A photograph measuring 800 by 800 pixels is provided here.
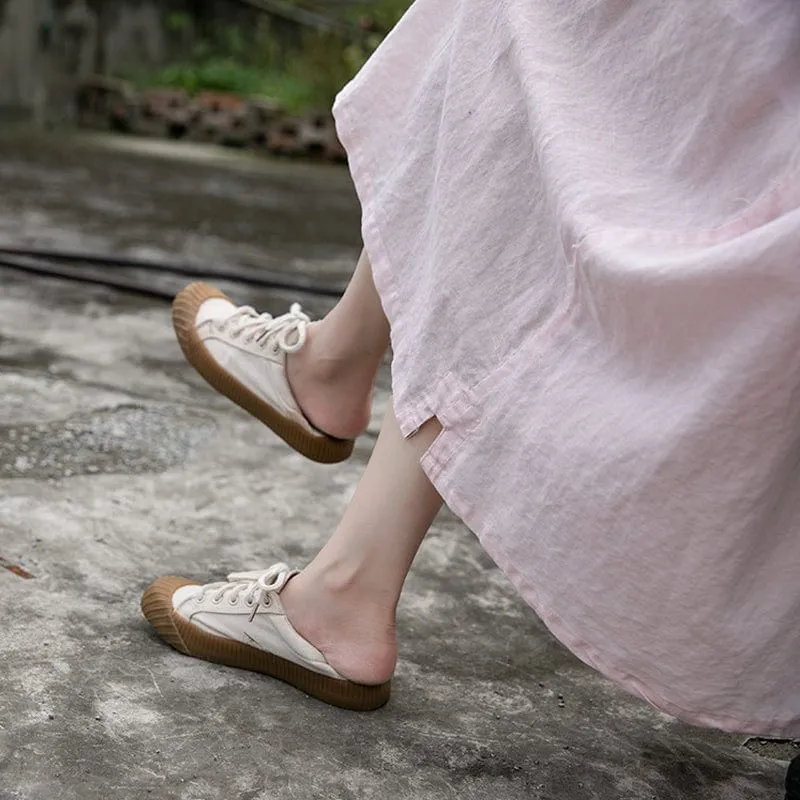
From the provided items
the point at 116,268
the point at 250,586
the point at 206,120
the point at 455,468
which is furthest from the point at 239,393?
the point at 206,120

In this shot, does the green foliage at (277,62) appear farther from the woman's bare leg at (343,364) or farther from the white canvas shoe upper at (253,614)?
the white canvas shoe upper at (253,614)

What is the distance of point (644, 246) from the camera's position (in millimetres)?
961

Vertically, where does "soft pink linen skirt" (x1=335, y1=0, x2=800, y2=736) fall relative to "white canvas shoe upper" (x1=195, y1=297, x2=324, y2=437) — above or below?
above

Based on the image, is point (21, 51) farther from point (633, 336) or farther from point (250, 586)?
point (633, 336)

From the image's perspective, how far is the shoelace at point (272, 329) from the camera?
1.52 metres

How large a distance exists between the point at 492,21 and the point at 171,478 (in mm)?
878

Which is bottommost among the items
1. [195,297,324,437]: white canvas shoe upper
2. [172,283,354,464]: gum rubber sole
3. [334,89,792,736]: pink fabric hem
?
[172,283,354,464]: gum rubber sole

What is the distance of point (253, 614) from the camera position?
1.32m

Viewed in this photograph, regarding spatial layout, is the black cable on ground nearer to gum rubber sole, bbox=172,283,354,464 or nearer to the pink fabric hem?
gum rubber sole, bbox=172,283,354,464

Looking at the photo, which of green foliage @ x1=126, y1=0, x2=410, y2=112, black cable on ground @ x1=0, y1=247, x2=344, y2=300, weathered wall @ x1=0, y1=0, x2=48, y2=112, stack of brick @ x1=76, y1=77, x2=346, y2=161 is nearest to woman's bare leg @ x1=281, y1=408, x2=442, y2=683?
black cable on ground @ x1=0, y1=247, x2=344, y2=300

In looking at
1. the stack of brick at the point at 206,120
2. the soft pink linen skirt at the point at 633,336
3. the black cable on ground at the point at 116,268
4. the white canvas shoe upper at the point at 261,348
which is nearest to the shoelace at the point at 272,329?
the white canvas shoe upper at the point at 261,348

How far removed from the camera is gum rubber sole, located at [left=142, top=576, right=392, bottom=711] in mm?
1271

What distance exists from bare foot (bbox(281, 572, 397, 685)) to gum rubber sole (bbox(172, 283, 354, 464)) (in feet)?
0.88

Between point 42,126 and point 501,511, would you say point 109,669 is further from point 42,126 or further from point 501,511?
point 42,126
